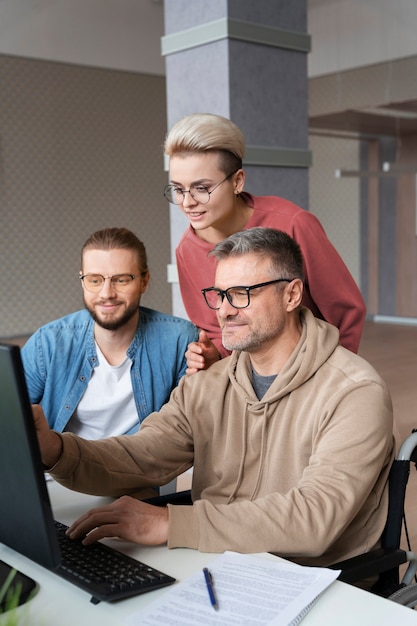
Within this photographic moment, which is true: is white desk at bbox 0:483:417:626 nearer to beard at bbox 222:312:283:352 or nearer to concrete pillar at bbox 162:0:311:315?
beard at bbox 222:312:283:352

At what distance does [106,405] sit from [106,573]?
3.63ft

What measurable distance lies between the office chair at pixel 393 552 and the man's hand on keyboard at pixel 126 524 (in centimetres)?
35

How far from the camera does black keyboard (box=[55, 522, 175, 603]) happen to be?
1265mm

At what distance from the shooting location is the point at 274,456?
1792 millimetres

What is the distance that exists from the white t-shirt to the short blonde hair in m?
0.68

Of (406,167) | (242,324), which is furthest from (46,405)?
(406,167)

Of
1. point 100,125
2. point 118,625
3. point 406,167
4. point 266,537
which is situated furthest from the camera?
point 100,125

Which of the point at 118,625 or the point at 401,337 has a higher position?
the point at 118,625

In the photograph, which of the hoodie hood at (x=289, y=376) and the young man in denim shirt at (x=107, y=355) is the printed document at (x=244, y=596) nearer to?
the hoodie hood at (x=289, y=376)

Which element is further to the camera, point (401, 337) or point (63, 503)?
point (401, 337)

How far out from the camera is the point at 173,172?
2240 mm

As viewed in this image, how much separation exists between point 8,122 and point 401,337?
4.96 m

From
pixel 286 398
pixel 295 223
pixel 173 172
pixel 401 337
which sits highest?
pixel 173 172

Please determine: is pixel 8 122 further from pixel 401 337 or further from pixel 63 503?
pixel 63 503
